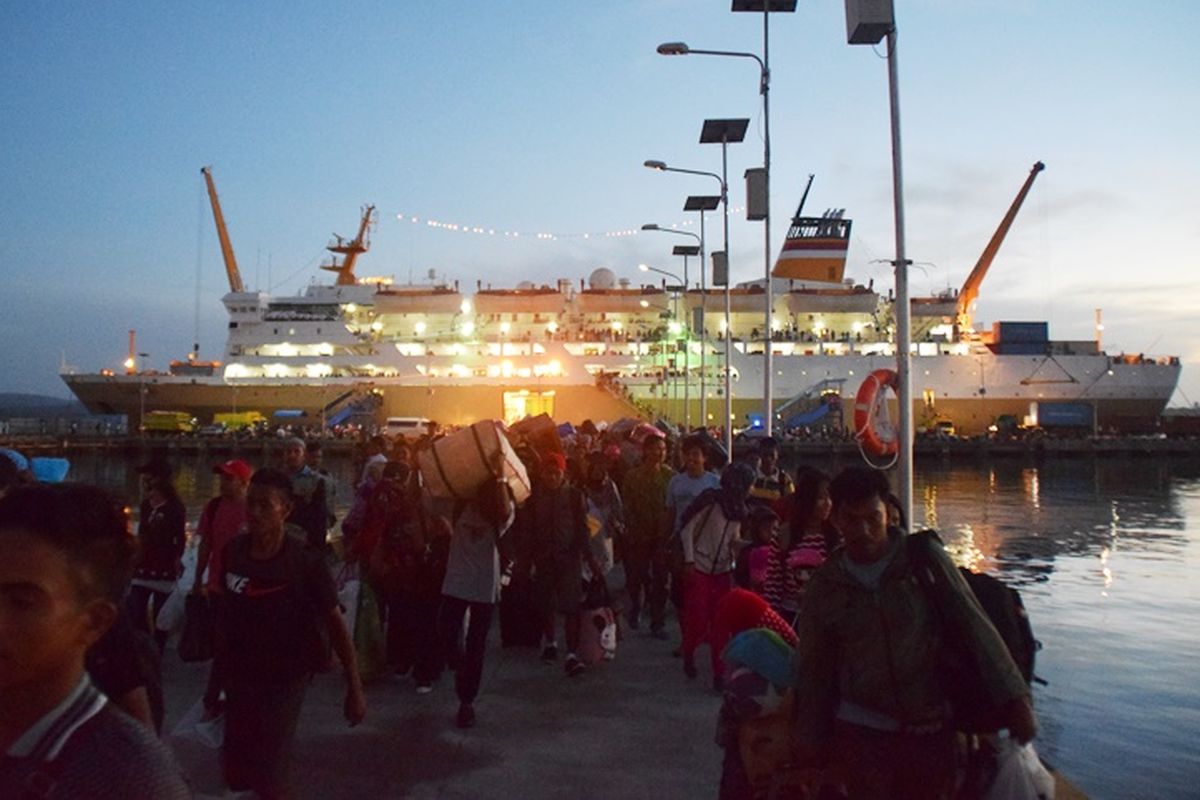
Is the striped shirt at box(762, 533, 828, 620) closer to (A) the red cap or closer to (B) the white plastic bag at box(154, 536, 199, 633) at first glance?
(A) the red cap

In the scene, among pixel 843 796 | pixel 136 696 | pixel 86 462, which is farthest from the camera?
pixel 86 462

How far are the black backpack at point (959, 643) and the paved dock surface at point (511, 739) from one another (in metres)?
1.66

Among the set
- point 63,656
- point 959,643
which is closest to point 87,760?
point 63,656

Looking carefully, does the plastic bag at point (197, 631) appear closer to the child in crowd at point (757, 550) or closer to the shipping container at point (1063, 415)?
the child in crowd at point (757, 550)

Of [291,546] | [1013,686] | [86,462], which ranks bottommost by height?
[86,462]

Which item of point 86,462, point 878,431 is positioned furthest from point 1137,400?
point 86,462

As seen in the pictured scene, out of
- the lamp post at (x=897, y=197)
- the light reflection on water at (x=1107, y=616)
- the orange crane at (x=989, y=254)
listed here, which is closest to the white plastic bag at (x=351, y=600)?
the lamp post at (x=897, y=197)

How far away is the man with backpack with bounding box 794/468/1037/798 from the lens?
2236 mm

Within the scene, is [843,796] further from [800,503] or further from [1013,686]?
[800,503]

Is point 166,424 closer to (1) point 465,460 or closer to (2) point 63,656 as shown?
(1) point 465,460

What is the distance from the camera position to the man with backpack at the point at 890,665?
2.24 metres

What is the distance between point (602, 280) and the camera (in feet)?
183

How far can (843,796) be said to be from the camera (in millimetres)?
2436

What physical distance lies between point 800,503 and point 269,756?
225cm
